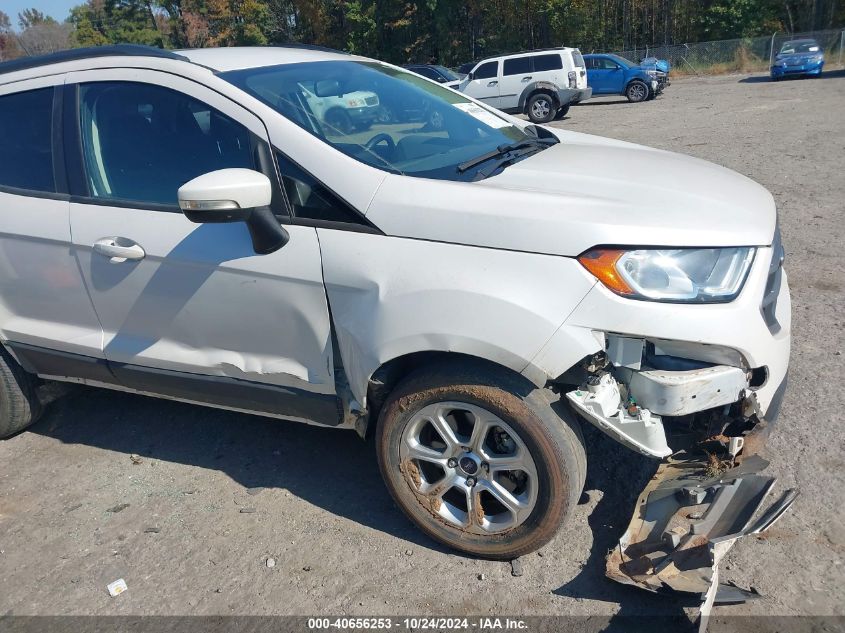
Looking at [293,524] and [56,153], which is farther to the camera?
[56,153]

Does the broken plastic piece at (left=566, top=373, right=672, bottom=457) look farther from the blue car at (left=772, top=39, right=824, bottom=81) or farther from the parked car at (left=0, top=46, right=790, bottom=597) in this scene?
the blue car at (left=772, top=39, right=824, bottom=81)

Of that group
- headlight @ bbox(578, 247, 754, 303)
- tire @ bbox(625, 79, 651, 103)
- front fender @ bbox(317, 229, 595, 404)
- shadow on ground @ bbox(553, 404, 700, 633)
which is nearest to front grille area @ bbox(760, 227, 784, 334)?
headlight @ bbox(578, 247, 754, 303)

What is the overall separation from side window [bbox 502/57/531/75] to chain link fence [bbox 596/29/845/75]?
17179 millimetres

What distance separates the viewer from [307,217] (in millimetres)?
2678

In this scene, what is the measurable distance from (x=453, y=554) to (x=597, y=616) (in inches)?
24.7

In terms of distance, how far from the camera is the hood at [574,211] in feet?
7.66

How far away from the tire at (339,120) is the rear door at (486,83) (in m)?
18.1

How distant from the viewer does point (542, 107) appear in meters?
19.7

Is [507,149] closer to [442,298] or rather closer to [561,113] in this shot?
[442,298]

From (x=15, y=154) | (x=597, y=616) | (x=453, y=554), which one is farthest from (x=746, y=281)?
(x=15, y=154)

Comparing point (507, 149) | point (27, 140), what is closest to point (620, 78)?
point (507, 149)

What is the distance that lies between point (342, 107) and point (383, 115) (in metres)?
0.22

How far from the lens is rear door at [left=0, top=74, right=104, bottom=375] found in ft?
10.5

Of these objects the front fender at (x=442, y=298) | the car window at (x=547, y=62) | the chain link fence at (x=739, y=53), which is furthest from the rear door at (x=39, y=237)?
the chain link fence at (x=739, y=53)
